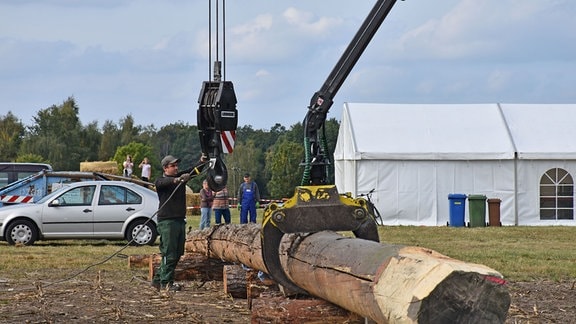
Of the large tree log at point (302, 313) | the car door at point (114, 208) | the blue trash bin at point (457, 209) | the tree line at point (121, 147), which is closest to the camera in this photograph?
the large tree log at point (302, 313)

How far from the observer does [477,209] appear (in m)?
34.2

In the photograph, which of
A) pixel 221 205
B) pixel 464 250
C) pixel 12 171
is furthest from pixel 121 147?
pixel 464 250

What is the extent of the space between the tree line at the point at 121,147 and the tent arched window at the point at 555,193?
1672 inches

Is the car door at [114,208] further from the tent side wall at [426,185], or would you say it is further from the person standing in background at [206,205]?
the tent side wall at [426,185]

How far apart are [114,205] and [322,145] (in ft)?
42.0

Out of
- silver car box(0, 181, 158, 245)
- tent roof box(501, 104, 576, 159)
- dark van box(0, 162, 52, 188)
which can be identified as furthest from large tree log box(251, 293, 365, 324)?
tent roof box(501, 104, 576, 159)

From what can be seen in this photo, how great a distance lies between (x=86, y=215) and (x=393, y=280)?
17438 mm

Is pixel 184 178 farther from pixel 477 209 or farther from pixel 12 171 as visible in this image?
pixel 477 209

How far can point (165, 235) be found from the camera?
48.0ft

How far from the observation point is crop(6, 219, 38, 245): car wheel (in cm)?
2433

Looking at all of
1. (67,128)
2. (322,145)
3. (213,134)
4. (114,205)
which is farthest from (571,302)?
(67,128)

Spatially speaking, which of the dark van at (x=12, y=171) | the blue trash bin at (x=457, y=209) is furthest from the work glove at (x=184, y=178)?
the blue trash bin at (x=457, y=209)

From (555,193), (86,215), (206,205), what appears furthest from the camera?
(555,193)

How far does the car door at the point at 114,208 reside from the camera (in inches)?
947
